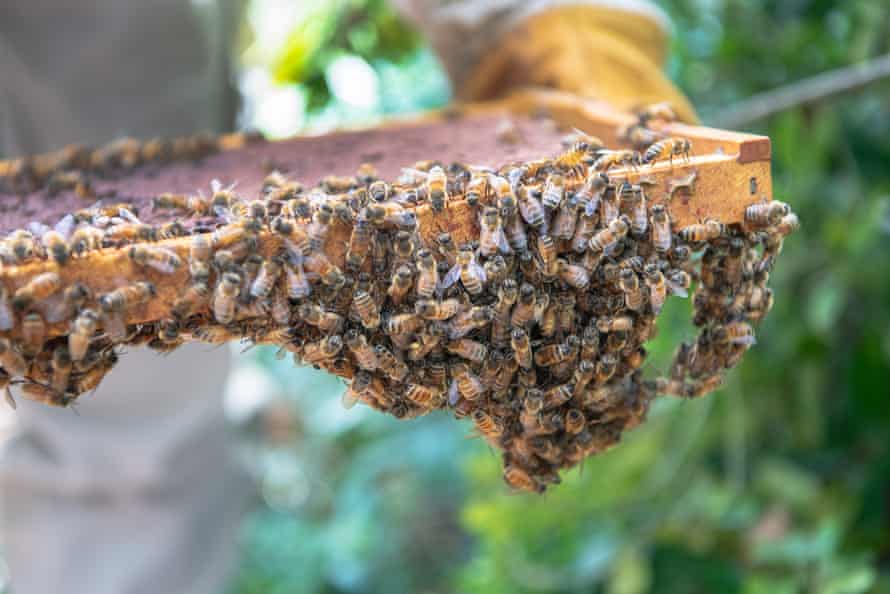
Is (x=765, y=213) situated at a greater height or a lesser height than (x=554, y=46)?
lesser

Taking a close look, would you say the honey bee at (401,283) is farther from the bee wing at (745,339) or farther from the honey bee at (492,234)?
the bee wing at (745,339)

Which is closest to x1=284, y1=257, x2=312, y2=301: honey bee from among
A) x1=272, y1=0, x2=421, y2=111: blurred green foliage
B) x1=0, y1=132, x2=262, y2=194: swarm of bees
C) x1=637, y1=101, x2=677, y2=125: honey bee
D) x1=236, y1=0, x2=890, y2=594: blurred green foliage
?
x1=0, y1=132, x2=262, y2=194: swarm of bees

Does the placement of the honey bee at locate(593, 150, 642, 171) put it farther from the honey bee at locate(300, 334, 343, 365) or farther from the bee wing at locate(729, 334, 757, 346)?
the honey bee at locate(300, 334, 343, 365)

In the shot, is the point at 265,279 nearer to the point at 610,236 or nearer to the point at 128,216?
the point at 128,216

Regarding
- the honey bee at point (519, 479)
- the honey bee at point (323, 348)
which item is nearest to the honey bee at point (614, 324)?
the honey bee at point (519, 479)

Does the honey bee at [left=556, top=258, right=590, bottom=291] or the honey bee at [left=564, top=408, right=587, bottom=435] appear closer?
the honey bee at [left=556, top=258, right=590, bottom=291]

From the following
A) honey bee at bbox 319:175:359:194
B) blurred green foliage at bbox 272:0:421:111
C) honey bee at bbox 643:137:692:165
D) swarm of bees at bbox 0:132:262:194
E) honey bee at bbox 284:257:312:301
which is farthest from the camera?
blurred green foliage at bbox 272:0:421:111

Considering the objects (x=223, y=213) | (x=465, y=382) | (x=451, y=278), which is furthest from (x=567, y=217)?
(x=223, y=213)

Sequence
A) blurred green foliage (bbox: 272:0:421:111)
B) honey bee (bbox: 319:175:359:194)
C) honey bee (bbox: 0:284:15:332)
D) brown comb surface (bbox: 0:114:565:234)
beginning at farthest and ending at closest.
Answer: blurred green foliage (bbox: 272:0:421:111) → brown comb surface (bbox: 0:114:565:234) → honey bee (bbox: 319:175:359:194) → honey bee (bbox: 0:284:15:332)
